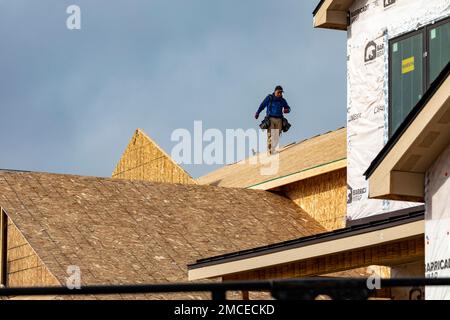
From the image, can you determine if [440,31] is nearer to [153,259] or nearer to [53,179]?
[153,259]

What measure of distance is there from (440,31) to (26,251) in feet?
45.4

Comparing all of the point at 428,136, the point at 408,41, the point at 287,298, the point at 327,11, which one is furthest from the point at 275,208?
the point at 287,298

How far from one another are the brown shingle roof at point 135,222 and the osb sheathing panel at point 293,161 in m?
1.12

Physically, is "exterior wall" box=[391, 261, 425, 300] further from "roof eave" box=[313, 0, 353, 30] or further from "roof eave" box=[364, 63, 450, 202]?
"roof eave" box=[364, 63, 450, 202]

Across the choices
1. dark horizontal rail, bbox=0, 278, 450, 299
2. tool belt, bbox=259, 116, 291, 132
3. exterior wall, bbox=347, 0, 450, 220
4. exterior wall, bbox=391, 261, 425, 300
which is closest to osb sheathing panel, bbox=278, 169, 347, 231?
tool belt, bbox=259, 116, 291, 132

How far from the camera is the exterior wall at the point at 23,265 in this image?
27.1 m

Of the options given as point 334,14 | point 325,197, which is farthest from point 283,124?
point 334,14

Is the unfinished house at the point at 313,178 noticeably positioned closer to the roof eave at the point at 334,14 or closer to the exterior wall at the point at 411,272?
the exterior wall at the point at 411,272

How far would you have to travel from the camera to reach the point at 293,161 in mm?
34562

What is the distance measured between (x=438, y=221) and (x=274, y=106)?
19547 millimetres

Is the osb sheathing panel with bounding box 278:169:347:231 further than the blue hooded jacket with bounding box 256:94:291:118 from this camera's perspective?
No

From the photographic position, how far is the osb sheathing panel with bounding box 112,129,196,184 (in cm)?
3781

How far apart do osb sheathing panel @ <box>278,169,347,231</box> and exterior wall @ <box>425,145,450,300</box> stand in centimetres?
1602

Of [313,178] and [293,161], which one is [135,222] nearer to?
[313,178]
